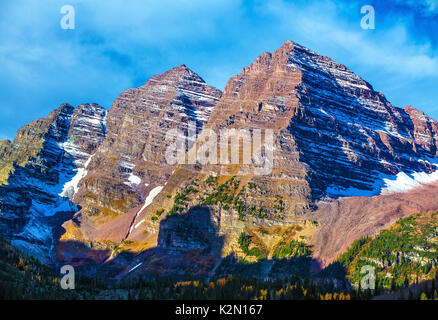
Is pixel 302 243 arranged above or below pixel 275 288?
above

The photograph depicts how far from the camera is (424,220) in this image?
580 ft

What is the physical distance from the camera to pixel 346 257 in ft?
551

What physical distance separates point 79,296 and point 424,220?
125 meters
